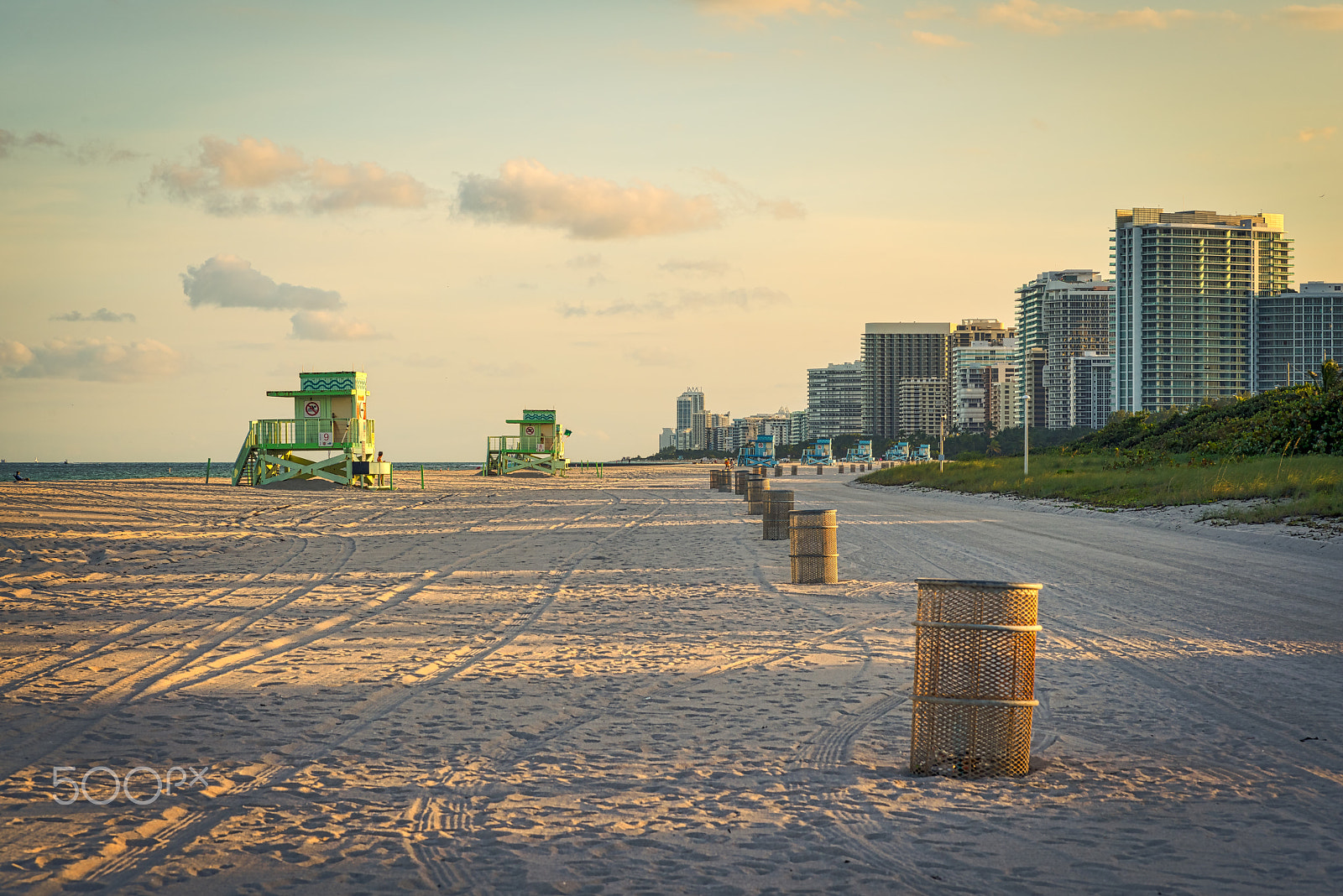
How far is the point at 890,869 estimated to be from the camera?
409 cm

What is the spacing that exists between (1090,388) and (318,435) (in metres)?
151

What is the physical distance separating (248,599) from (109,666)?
4.12 m

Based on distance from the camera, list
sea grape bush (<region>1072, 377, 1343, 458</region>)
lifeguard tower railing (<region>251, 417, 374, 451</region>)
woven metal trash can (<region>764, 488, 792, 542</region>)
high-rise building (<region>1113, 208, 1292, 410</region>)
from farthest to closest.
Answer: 1. high-rise building (<region>1113, 208, 1292, 410</region>)
2. lifeguard tower railing (<region>251, 417, 374, 451</region>)
3. sea grape bush (<region>1072, 377, 1343, 458</region>)
4. woven metal trash can (<region>764, 488, 792, 542</region>)

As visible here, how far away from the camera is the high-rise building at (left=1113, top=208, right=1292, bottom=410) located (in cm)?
13050

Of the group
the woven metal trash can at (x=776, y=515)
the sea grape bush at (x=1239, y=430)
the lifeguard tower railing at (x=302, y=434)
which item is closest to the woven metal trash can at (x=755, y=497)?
the woven metal trash can at (x=776, y=515)

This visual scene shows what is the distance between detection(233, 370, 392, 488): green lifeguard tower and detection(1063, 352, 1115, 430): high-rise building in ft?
472

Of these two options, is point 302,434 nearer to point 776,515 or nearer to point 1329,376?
point 776,515

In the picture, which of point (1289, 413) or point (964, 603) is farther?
point (1289, 413)

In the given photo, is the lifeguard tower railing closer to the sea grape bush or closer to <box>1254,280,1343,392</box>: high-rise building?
the sea grape bush

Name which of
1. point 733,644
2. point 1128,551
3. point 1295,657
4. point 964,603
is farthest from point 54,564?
point 1128,551

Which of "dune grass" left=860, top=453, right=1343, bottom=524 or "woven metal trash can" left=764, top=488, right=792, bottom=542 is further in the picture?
"dune grass" left=860, top=453, right=1343, bottom=524

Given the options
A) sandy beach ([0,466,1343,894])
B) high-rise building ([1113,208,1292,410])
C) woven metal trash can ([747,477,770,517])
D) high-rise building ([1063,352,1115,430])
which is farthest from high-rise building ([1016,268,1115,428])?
sandy beach ([0,466,1343,894])

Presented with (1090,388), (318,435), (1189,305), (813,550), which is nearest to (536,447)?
(318,435)

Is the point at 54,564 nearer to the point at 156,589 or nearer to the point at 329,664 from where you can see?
the point at 156,589
